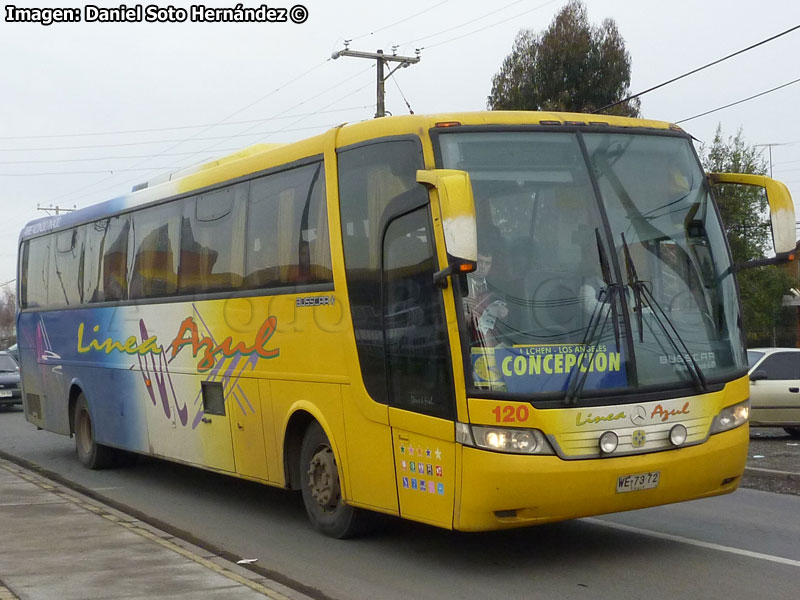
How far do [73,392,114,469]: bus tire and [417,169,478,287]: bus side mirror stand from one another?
360 inches

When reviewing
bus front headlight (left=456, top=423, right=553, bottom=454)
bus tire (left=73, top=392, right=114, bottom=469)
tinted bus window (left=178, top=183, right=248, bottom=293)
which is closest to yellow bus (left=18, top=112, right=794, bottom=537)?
bus front headlight (left=456, top=423, right=553, bottom=454)

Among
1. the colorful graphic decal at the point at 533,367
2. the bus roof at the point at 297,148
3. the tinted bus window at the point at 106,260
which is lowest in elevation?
the colorful graphic decal at the point at 533,367

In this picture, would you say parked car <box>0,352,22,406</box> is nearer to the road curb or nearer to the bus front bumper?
the road curb

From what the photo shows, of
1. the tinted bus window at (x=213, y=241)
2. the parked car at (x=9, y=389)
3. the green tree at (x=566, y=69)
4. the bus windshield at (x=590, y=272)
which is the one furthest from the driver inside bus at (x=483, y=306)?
the green tree at (x=566, y=69)

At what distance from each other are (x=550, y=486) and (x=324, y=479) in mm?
2554

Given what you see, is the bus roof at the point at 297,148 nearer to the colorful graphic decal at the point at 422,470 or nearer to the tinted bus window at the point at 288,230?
the tinted bus window at the point at 288,230

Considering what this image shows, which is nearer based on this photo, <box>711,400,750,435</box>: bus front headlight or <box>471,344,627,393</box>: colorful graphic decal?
<box>471,344,627,393</box>: colorful graphic decal

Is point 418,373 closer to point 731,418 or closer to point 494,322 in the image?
point 494,322

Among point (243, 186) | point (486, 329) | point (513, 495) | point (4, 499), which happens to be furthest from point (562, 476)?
point (4, 499)

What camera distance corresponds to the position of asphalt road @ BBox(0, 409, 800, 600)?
7.24 meters

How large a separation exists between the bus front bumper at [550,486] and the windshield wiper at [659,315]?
20.8 inches

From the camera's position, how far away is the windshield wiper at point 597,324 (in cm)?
725

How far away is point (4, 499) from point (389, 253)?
5.57 metres

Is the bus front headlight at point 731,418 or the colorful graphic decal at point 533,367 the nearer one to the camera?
the colorful graphic decal at point 533,367
